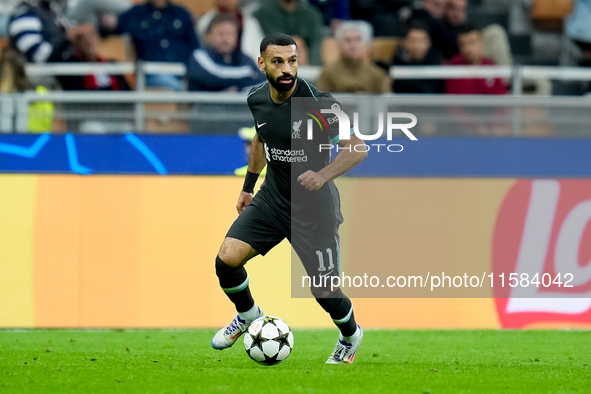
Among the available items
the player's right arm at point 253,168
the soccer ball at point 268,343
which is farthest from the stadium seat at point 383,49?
the soccer ball at point 268,343

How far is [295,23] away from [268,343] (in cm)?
696

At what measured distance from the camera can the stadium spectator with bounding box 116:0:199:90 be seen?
41.9 feet

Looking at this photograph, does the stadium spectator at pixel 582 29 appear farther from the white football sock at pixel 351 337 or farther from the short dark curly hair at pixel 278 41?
the short dark curly hair at pixel 278 41

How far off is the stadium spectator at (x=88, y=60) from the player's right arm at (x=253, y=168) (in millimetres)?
4990

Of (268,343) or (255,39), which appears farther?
(255,39)

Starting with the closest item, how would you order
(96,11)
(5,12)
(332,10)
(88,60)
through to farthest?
1. (88,60)
2. (96,11)
3. (332,10)
4. (5,12)

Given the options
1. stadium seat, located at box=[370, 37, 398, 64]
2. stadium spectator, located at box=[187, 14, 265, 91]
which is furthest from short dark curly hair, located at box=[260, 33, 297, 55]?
stadium seat, located at box=[370, 37, 398, 64]

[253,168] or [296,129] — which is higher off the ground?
[296,129]

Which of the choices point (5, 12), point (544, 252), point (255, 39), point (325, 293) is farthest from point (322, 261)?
point (5, 12)

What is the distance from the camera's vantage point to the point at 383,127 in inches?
442

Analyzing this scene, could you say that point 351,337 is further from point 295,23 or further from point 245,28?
point 295,23

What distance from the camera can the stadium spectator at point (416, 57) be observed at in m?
12.1

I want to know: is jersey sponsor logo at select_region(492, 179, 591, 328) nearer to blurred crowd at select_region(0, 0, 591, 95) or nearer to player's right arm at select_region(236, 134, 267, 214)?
blurred crowd at select_region(0, 0, 591, 95)

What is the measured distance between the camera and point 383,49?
13.3m
